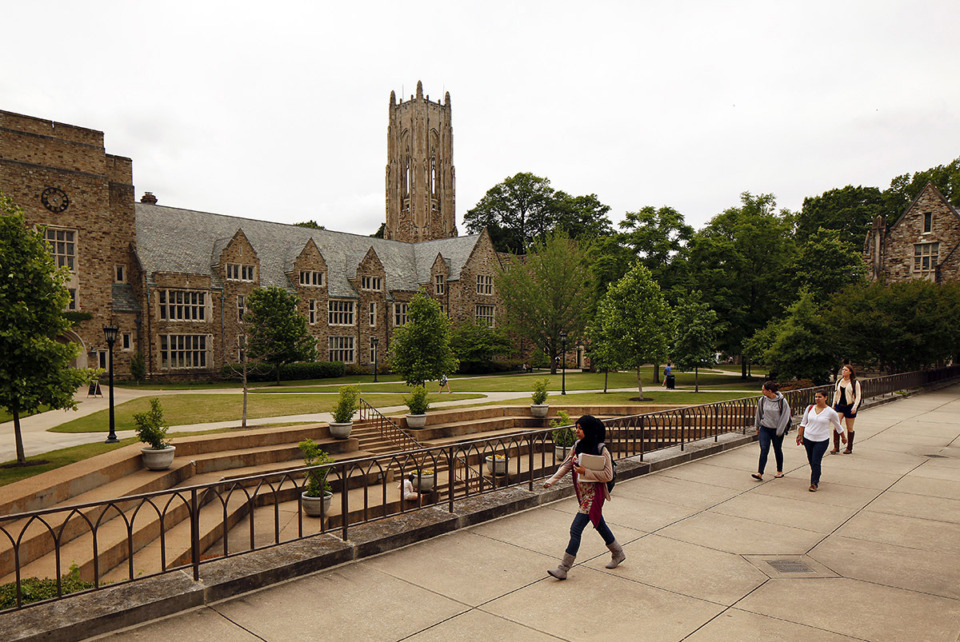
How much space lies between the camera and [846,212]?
239ft

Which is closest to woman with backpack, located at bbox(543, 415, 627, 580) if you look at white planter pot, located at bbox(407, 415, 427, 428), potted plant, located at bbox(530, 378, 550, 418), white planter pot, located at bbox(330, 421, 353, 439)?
white planter pot, located at bbox(330, 421, 353, 439)

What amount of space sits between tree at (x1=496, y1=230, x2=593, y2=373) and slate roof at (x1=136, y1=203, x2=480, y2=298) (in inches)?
390

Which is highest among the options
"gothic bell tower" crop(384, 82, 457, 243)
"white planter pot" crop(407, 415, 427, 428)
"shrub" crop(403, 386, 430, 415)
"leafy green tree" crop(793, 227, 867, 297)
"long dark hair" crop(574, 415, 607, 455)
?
"gothic bell tower" crop(384, 82, 457, 243)

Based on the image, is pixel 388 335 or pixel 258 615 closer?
pixel 258 615

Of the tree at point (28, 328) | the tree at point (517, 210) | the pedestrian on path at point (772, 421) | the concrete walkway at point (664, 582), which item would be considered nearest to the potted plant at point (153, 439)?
the tree at point (28, 328)

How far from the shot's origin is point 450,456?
8844 mm

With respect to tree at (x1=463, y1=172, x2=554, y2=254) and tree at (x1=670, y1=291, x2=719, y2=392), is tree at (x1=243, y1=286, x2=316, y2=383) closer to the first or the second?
tree at (x1=670, y1=291, x2=719, y2=392)

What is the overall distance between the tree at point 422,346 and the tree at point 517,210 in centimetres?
5941

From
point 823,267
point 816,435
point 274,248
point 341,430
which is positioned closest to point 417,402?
point 341,430

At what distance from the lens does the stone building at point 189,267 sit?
3619 centimetres

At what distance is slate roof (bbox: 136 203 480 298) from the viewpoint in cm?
4303

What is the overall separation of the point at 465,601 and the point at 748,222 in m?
45.0

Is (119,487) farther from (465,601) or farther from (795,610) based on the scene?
(795,610)

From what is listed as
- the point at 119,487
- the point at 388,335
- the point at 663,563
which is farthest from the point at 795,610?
the point at 388,335
